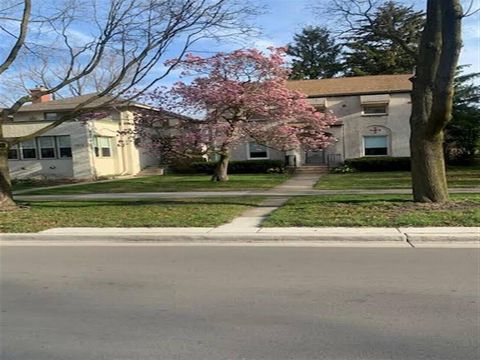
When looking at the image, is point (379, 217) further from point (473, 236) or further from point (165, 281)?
point (165, 281)

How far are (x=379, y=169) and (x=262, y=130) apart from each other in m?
10.5

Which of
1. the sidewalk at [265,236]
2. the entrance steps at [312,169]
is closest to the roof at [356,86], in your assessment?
the entrance steps at [312,169]

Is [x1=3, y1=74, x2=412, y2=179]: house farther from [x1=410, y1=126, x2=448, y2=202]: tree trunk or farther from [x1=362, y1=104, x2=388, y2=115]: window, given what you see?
[x1=410, y1=126, x2=448, y2=202]: tree trunk

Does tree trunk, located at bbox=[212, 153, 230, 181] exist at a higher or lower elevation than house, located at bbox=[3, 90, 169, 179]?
lower

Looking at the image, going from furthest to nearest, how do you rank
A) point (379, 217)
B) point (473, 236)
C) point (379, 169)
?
point (379, 169) → point (379, 217) → point (473, 236)

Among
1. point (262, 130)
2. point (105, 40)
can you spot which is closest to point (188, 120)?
point (262, 130)

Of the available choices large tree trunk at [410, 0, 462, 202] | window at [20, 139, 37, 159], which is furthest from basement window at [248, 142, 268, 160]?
large tree trunk at [410, 0, 462, 202]

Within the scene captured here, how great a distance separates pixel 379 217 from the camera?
10.8 m

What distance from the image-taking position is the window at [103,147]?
103 ft

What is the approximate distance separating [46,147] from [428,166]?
82.2 ft

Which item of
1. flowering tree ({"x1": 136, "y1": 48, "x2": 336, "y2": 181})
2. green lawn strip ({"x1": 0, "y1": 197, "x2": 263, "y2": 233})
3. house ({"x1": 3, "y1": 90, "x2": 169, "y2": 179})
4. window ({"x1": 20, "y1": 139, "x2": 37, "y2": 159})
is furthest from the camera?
window ({"x1": 20, "y1": 139, "x2": 37, "y2": 159})

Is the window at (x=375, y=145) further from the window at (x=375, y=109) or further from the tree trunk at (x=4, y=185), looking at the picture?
the tree trunk at (x=4, y=185)

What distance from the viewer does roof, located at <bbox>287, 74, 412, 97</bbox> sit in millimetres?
33375

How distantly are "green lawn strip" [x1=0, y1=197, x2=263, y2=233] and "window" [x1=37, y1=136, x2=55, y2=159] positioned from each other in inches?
623
